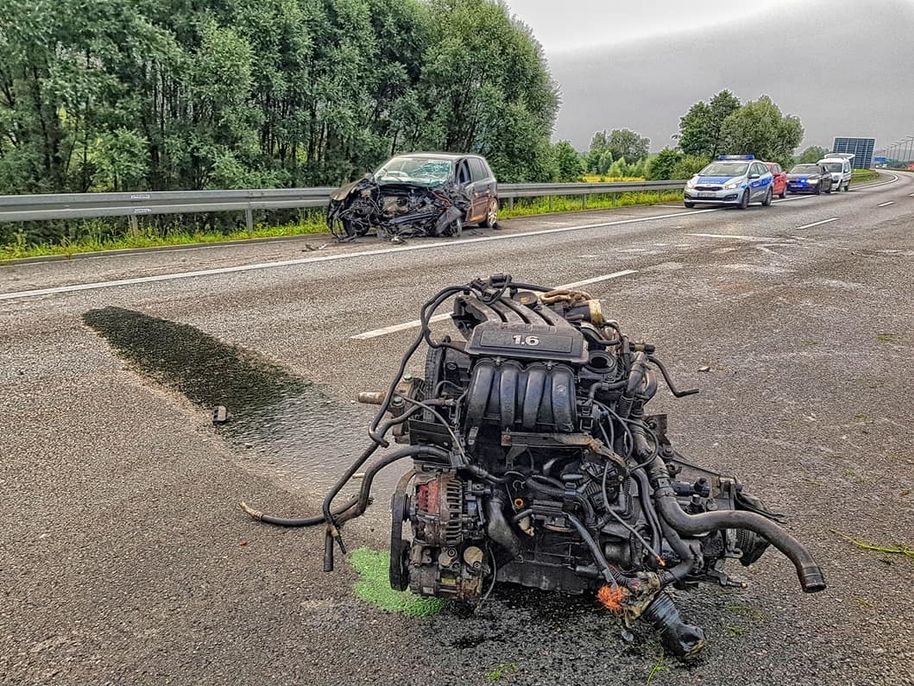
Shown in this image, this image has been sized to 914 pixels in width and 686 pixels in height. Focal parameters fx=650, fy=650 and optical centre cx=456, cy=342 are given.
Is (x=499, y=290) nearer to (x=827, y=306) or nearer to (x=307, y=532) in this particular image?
(x=307, y=532)

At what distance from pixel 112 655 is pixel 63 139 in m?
15.5

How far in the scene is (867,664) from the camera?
2279 millimetres

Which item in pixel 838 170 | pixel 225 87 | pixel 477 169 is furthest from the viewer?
pixel 838 170

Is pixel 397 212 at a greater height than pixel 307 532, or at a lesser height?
greater

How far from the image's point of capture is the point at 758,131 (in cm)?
4875

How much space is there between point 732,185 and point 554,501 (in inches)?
873

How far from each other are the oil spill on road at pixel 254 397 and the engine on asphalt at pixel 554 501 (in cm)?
120

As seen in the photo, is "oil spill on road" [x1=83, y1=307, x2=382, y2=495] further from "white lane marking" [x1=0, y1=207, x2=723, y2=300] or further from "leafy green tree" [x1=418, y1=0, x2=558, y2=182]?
"leafy green tree" [x1=418, y1=0, x2=558, y2=182]

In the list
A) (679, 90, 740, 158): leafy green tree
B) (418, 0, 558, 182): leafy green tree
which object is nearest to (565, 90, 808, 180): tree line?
(679, 90, 740, 158): leafy green tree

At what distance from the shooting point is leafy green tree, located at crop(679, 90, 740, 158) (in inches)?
1929

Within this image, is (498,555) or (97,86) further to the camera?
(97,86)

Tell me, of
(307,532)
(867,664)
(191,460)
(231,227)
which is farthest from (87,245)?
(867,664)

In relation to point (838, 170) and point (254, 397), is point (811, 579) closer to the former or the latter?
point (254, 397)

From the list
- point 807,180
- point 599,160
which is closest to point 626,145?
point 599,160
